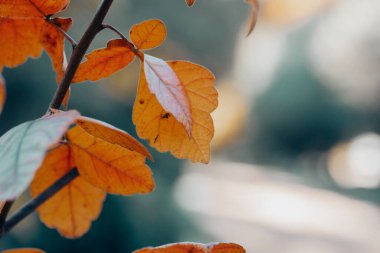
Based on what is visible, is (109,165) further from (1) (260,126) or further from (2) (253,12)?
(1) (260,126)

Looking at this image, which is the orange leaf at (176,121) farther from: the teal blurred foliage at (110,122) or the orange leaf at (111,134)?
the teal blurred foliage at (110,122)

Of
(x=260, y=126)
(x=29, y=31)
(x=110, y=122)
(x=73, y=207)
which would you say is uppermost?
(x=29, y=31)

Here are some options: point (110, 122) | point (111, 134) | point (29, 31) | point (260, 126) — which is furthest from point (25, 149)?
point (260, 126)

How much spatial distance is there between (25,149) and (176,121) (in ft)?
0.46

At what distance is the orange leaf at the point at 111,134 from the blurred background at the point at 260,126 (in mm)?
1768

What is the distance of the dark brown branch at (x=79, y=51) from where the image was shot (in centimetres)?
29

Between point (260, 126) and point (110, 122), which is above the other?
point (110, 122)

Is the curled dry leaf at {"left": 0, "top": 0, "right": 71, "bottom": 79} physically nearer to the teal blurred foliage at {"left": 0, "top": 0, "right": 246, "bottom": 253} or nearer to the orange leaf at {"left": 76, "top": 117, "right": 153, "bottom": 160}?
the orange leaf at {"left": 76, "top": 117, "right": 153, "bottom": 160}

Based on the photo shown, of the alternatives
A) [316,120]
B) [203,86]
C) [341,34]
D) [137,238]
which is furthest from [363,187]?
[203,86]

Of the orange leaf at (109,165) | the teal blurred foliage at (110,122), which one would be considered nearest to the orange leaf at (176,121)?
the orange leaf at (109,165)

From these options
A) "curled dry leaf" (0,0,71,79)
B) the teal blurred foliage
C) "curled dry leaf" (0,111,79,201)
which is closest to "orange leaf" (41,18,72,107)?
"curled dry leaf" (0,0,71,79)

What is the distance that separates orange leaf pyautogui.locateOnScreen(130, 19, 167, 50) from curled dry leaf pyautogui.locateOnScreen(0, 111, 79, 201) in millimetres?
120

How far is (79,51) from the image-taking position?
0.94 ft

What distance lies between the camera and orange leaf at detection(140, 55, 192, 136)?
0.26m
